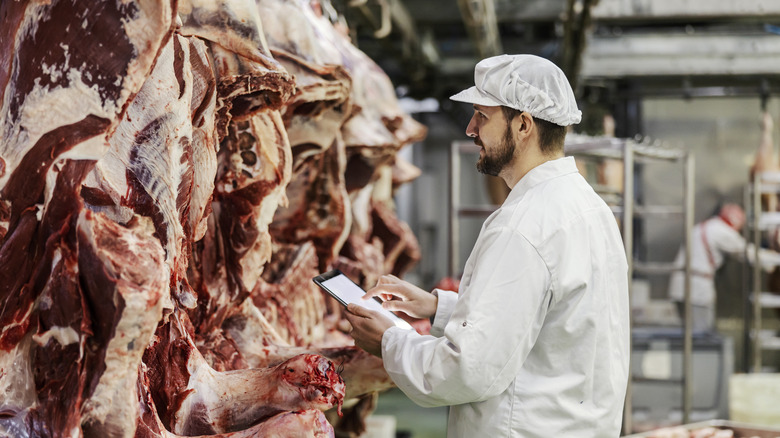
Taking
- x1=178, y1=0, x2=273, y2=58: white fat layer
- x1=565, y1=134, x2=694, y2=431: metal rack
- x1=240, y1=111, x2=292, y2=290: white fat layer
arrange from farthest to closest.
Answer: x1=565, y1=134, x2=694, y2=431: metal rack < x1=240, y1=111, x2=292, y2=290: white fat layer < x1=178, y1=0, x2=273, y2=58: white fat layer

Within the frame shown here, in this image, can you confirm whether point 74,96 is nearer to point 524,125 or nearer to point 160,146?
point 160,146

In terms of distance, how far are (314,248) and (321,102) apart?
2.78ft

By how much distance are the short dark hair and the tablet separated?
1.75ft

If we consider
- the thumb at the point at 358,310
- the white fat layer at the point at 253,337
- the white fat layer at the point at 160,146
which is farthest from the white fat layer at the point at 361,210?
the white fat layer at the point at 160,146

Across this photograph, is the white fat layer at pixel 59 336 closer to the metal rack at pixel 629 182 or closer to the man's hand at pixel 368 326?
the man's hand at pixel 368 326

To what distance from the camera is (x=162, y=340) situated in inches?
74.2

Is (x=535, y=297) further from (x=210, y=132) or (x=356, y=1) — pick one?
(x=356, y=1)

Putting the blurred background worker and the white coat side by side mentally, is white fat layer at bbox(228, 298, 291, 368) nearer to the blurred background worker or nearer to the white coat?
the white coat

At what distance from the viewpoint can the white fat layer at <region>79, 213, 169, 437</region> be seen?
1279mm

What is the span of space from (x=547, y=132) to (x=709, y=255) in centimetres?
652

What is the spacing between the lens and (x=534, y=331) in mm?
1858

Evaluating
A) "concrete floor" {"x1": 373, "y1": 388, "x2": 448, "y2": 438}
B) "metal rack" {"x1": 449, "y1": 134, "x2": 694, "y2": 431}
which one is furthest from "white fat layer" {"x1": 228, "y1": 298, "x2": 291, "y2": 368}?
"concrete floor" {"x1": 373, "y1": 388, "x2": 448, "y2": 438}

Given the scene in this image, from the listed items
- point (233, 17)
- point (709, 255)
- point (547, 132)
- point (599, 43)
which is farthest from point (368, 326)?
point (709, 255)

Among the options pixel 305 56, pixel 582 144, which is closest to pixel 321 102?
pixel 305 56
